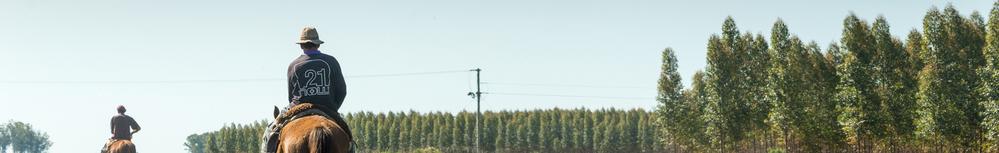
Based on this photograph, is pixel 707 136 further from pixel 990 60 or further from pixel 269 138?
pixel 269 138

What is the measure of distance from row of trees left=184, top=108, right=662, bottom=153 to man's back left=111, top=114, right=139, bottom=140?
132 metres

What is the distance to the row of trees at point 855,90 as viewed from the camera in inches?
2234

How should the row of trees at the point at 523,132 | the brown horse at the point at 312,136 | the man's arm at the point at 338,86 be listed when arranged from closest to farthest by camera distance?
the brown horse at the point at 312,136, the man's arm at the point at 338,86, the row of trees at the point at 523,132

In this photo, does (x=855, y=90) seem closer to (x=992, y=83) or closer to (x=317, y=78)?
(x=992, y=83)

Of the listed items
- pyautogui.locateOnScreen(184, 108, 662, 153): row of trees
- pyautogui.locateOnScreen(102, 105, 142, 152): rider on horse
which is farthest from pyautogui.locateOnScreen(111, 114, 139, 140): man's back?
pyautogui.locateOnScreen(184, 108, 662, 153): row of trees

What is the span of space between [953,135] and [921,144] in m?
7.34

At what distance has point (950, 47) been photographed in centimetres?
5794

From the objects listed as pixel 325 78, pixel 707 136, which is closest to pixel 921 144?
pixel 707 136

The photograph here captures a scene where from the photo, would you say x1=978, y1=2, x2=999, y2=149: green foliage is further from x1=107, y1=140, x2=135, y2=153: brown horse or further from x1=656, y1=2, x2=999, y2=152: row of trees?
x1=107, y1=140, x2=135, y2=153: brown horse

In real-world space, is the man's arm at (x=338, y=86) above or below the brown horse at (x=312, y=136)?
above

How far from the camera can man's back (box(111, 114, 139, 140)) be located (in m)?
25.7

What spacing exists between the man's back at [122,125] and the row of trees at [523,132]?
5197 inches

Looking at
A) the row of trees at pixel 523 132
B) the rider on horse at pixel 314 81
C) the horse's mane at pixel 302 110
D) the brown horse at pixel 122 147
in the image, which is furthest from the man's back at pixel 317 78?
the row of trees at pixel 523 132

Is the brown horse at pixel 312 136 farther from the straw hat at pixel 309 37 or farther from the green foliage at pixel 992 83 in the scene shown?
the green foliage at pixel 992 83
